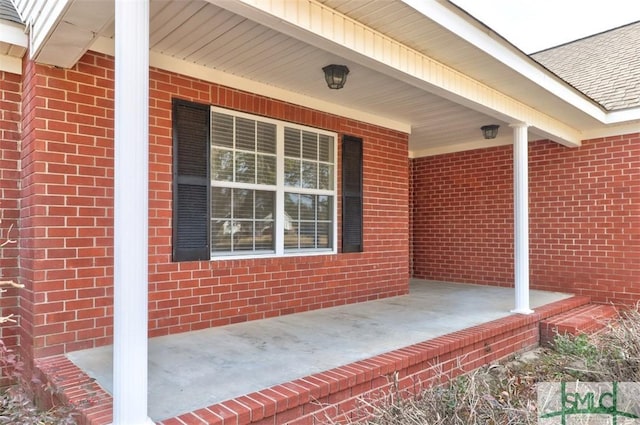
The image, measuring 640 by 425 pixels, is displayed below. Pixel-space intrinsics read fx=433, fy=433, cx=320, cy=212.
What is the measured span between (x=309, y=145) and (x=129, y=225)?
11.2ft

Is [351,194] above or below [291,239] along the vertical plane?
above

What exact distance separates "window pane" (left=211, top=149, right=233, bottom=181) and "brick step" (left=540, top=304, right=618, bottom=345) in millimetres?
4203

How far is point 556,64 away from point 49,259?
384 inches

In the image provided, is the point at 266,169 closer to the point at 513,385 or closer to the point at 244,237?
the point at 244,237

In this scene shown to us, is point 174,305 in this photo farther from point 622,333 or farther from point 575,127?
point 575,127

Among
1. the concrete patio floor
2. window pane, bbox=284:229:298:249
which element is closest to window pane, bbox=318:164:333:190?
window pane, bbox=284:229:298:249

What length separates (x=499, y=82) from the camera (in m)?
4.65

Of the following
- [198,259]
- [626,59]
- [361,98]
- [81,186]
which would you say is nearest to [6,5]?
[81,186]

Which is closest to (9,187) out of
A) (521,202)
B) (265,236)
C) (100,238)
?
(100,238)

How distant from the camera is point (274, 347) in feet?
12.3

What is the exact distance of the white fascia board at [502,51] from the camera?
10.7 feet

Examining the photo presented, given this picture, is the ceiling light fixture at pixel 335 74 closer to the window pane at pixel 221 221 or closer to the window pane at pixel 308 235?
the window pane at pixel 221 221

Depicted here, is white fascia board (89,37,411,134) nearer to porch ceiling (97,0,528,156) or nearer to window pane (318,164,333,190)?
porch ceiling (97,0,528,156)

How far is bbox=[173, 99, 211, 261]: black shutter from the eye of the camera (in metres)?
4.18
